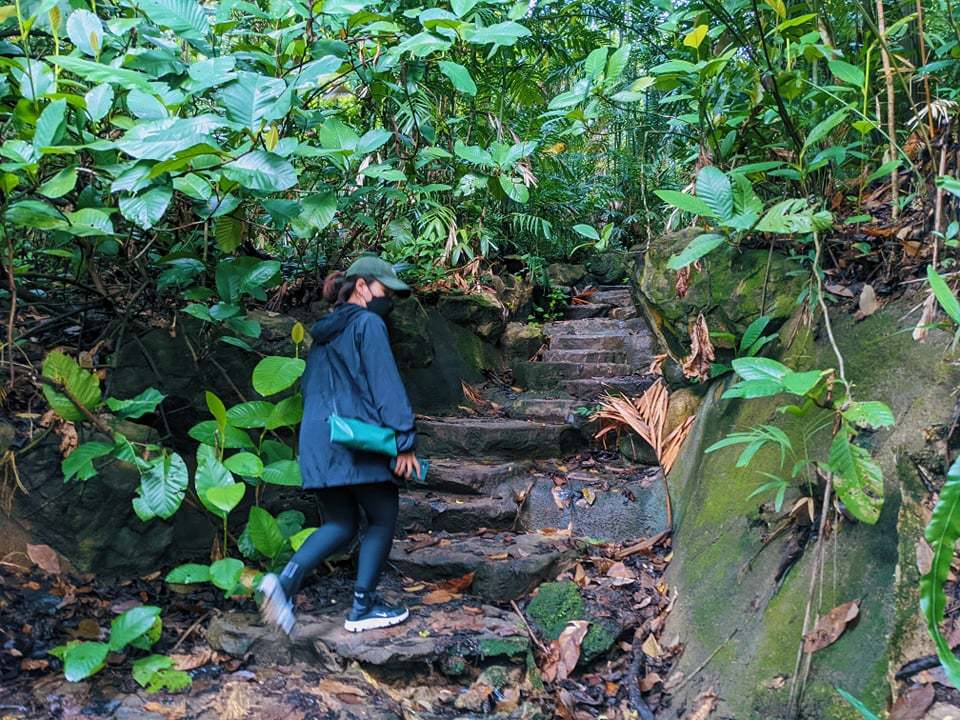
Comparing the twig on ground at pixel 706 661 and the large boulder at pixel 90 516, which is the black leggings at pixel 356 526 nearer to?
the large boulder at pixel 90 516

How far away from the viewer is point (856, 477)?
204 cm

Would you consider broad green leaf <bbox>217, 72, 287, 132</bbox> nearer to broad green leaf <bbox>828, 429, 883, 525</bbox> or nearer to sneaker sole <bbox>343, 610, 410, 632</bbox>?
sneaker sole <bbox>343, 610, 410, 632</bbox>

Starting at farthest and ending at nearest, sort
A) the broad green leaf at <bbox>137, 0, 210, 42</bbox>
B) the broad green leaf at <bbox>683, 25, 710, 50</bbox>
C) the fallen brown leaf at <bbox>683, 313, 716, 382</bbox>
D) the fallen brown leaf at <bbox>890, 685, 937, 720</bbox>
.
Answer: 1. the fallen brown leaf at <bbox>683, 313, 716, 382</bbox>
2. the broad green leaf at <bbox>683, 25, 710, 50</bbox>
3. the broad green leaf at <bbox>137, 0, 210, 42</bbox>
4. the fallen brown leaf at <bbox>890, 685, 937, 720</bbox>

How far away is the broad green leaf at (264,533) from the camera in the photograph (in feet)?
9.98

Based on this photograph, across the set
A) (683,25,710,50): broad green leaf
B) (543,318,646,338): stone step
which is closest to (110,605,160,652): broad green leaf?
(683,25,710,50): broad green leaf

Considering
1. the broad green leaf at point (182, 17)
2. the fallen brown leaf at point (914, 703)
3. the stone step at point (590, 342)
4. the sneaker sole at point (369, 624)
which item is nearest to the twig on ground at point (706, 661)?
the fallen brown leaf at point (914, 703)

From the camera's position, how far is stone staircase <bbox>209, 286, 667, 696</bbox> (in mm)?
2904

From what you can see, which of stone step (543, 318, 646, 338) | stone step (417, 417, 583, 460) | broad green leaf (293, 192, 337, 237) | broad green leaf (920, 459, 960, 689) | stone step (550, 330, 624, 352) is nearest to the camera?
broad green leaf (920, 459, 960, 689)

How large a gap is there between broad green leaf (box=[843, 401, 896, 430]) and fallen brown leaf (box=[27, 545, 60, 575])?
3.09 metres

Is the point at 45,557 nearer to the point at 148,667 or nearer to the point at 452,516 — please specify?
the point at 148,667

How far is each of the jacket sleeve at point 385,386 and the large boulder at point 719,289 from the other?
1784mm

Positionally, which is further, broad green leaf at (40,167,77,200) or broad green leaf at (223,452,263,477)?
broad green leaf at (223,452,263,477)

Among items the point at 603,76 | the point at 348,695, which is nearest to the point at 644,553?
the point at 348,695

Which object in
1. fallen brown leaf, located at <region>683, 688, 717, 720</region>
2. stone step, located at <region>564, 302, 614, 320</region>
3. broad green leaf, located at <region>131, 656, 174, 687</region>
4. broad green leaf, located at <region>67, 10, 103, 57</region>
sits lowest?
stone step, located at <region>564, 302, 614, 320</region>
